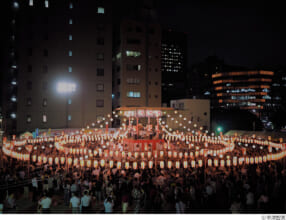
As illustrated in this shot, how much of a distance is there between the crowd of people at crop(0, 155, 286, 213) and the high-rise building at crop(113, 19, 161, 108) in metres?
26.7

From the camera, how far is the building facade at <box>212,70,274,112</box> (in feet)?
300

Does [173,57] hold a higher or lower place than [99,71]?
higher

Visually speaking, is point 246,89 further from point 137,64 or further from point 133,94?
point 133,94

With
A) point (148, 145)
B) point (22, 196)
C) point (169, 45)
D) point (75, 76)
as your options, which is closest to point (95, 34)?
point (75, 76)

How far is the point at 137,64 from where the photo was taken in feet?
123

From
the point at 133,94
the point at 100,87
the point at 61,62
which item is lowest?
the point at 133,94

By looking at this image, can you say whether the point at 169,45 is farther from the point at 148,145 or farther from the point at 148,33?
the point at 148,145

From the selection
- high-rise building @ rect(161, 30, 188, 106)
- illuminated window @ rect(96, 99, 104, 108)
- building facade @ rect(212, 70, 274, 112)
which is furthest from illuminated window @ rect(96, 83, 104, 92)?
building facade @ rect(212, 70, 274, 112)

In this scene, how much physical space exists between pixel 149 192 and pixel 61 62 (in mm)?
28687

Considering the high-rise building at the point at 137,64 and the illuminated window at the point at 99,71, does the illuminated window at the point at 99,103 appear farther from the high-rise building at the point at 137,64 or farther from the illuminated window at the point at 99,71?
the illuminated window at the point at 99,71

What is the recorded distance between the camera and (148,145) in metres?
19.3

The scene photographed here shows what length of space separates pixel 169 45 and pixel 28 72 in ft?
258

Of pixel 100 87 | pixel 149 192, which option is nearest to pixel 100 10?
pixel 100 87

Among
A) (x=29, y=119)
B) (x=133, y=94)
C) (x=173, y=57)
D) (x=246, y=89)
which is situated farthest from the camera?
(x=173, y=57)
